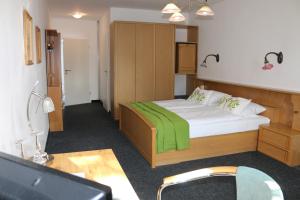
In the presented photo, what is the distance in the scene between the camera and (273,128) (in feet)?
11.8

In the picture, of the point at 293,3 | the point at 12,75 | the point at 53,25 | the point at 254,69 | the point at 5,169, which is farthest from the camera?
the point at 53,25

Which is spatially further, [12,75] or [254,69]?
[254,69]

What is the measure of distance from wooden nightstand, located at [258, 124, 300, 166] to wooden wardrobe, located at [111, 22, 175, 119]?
249 cm

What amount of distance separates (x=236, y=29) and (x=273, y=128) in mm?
1970

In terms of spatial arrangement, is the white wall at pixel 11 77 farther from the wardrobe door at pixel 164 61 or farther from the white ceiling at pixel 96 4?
the wardrobe door at pixel 164 61

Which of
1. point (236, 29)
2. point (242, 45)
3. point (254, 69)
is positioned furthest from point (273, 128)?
point (236, 29)

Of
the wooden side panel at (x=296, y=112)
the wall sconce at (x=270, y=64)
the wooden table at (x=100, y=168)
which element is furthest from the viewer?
the wall sconce at (x=270, y=64)

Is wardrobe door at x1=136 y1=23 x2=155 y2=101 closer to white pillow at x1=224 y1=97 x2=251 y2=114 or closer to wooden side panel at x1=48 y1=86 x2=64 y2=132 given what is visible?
wooden side panel at x1=48 y1=86 x2=64 y2=132

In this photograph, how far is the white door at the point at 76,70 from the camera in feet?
24.6

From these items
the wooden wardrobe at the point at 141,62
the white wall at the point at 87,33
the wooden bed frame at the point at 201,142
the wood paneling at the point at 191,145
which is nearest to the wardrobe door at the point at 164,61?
the wooden wardrobe at the point at 141,62

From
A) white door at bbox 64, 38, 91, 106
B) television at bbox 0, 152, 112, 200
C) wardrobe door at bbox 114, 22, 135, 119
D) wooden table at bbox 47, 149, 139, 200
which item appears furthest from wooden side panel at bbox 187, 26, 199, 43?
television at bbox 0, 152, 112, 200

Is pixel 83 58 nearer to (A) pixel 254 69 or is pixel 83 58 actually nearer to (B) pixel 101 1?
(B) pixel 101 1

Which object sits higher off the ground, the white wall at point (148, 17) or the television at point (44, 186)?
the white wall at point (148, 17)

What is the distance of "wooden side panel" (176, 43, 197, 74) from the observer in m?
5.79
